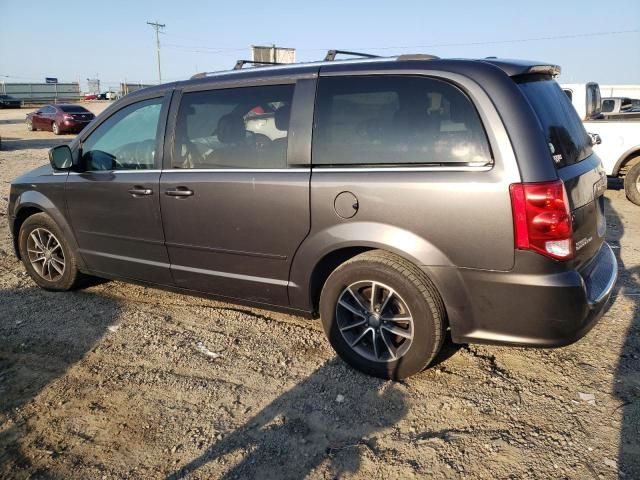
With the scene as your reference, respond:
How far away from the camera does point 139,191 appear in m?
3.80

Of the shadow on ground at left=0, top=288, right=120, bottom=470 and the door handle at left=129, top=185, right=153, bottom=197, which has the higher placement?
the door handle at left=129, top=185, right=153, bottom=197

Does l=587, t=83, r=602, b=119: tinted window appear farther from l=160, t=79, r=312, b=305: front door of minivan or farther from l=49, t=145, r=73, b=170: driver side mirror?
l=49, t=145, r=73, b=170: driver side mirror

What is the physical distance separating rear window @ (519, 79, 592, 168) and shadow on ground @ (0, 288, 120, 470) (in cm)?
322

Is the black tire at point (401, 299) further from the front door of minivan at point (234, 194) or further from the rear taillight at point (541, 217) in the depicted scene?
the rear taillight at point (541, 217)

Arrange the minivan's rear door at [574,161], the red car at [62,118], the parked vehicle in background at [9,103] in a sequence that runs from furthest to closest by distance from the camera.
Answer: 1. the parked vehicle in background at [9,103]
2. the red car at [62,118]
3. the minivan's rear door at [574,161]

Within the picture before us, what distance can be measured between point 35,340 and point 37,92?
5978 cm

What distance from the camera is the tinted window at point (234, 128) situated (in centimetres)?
330

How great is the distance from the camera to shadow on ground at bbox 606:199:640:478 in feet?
7.91

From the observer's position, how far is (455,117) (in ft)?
8.98

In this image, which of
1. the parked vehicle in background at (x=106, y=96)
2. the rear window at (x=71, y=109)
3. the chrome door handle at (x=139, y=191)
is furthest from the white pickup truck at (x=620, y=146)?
the parked vehicle in background at (x=106, y=96)

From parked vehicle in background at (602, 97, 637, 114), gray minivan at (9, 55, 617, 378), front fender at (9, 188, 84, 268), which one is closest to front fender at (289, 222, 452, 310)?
gray minivan at (9, 55, 617, 378)

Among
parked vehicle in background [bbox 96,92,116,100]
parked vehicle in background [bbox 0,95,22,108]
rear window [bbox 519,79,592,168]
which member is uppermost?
parked vehicle in background [bbox 96,92,116,100]

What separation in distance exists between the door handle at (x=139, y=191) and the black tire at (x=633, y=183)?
26.1 feet

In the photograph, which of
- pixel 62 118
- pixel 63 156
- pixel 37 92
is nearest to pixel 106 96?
pixel 37 92
